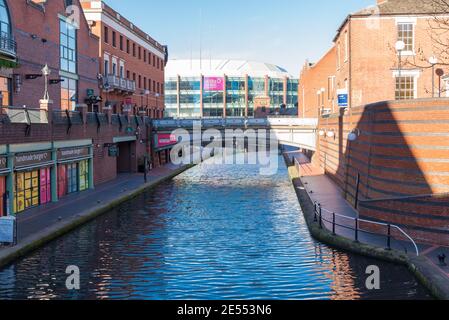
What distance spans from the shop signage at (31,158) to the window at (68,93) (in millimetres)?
8767

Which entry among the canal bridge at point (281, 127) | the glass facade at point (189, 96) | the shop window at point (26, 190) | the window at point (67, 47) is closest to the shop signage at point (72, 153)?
the shop window at point (26, 190)

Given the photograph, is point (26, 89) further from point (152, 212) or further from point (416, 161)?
point (416, 161)

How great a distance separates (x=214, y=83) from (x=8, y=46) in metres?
102

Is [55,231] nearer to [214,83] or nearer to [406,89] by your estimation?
[406,89]

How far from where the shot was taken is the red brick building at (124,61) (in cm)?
4975

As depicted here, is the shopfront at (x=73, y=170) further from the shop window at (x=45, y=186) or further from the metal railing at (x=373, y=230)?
the metal railing at (x=373, y=230)

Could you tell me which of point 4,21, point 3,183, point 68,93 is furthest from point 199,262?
point 68,93

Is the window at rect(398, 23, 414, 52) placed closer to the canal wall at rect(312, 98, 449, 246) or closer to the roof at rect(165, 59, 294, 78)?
the canal wall at rect(312, 98, 449, 246)

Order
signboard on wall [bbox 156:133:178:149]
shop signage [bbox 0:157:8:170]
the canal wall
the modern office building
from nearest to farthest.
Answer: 1. the canal wall
2. shop signage [bbox 0:157:8:170]
3. signboard on wall [bbox 156:133:178:149]
4. the modern office building

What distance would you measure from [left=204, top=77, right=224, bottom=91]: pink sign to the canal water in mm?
101354

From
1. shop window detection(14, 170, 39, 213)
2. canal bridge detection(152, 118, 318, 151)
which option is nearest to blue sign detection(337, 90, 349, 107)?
canal bridge detection(152, 118, 318, 151)

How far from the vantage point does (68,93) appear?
41.5 metres

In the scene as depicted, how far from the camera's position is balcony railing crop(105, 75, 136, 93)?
49.8m
